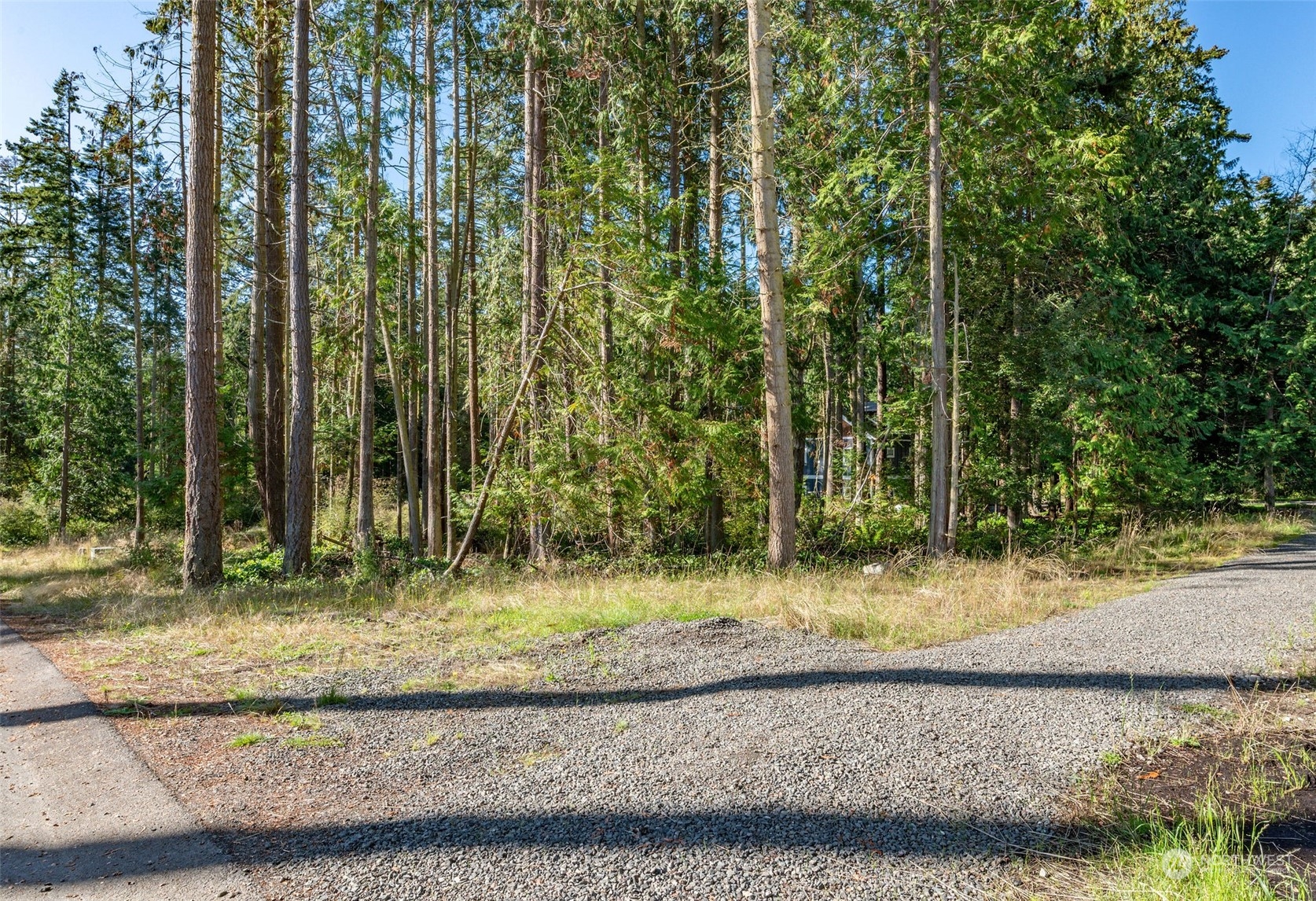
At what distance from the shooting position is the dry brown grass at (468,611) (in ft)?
20.7

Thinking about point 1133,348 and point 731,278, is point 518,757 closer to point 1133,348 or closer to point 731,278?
point 731,278

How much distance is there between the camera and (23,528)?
70.3ft

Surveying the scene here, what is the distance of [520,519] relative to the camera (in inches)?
473

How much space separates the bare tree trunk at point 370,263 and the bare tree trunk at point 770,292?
6.75 meters

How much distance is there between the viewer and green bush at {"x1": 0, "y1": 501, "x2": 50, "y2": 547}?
21.0 meters

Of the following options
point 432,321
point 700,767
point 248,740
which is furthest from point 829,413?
point 248,740

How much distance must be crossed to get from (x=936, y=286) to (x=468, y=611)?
350 inches

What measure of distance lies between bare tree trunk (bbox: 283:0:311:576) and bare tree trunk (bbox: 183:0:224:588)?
1.10m

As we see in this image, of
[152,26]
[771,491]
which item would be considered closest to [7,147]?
[152,26]

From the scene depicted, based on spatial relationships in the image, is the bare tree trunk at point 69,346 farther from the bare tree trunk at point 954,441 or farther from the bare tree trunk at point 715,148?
the bare tree trunk at point 954,441

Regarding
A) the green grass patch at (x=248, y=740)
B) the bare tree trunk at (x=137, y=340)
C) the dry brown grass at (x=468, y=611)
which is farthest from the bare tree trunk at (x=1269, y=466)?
the bare tree trunk at (x=137, y=340)

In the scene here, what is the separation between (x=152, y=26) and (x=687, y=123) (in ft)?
33.1

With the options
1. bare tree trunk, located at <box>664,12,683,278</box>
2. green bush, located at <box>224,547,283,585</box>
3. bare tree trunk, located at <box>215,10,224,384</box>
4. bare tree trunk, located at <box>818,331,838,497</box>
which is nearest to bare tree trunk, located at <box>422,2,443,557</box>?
green bush, located at <box>224,547,283,585</box>

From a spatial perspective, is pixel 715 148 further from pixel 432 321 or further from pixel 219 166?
pixel 219 166
